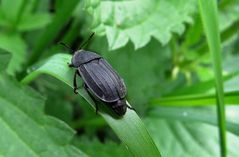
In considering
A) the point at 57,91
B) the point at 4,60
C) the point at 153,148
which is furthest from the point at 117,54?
the point at 153,148

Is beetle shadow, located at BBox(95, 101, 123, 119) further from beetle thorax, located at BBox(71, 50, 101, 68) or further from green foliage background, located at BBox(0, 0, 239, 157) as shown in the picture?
beetle thorax, located at BBox(71, 50, 101, 68)

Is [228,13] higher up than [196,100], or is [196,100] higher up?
[228,13]

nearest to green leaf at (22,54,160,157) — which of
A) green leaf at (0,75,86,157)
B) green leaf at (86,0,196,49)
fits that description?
green leaf at (0,75,86,157)

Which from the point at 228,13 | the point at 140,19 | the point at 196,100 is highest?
the point at 228,13

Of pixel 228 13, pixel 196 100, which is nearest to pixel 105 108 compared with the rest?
pixel 196 100

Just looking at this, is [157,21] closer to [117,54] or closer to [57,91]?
[117,54]

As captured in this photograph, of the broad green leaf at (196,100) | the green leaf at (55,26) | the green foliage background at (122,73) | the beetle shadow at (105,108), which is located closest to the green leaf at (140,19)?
the green foliage background at (122,73)

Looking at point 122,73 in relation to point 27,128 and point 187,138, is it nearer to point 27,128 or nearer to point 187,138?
point 187,138
